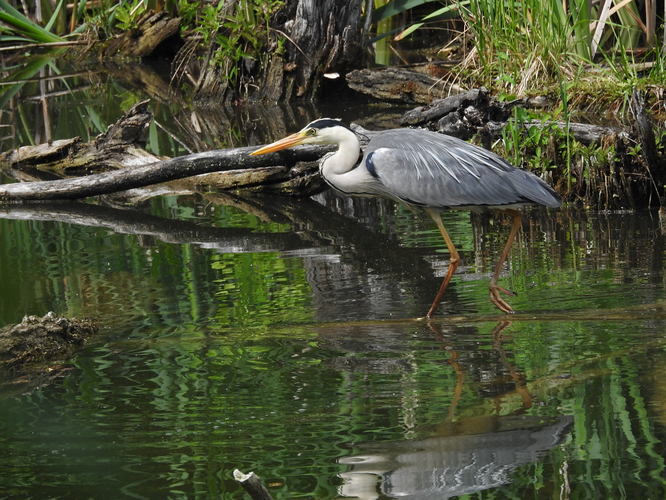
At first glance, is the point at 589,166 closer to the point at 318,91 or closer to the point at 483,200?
the point at 483,200

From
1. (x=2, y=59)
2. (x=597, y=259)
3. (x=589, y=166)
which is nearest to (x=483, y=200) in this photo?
(x=597, y=259)

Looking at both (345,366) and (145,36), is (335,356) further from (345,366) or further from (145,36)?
(145,36)

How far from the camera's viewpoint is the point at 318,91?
12.8 metres

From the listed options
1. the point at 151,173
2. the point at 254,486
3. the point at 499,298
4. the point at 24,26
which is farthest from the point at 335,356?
the point at 24,26

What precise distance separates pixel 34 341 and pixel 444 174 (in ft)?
8.04

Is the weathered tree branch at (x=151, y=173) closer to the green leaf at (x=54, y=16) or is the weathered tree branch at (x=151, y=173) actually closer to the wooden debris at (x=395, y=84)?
the wooden debris at (x=395, y=84)

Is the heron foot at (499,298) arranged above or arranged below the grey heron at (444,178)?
below

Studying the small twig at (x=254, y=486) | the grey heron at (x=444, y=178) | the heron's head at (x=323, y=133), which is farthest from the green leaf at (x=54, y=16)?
the small twig at (x=254, y=486)

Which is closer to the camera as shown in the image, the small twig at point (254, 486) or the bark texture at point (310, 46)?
the small twig at point (254, 486)

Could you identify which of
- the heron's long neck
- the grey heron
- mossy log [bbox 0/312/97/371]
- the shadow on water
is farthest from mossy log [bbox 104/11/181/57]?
mossy log [bbox 0/312/97/371]

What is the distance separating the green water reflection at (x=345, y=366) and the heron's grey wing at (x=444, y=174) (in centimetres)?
56

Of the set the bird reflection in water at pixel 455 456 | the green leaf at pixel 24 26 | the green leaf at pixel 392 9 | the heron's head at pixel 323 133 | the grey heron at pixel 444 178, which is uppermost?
the green leaf at pixel 24 26

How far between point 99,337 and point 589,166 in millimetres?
3867

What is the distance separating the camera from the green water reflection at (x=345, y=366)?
381 cm
